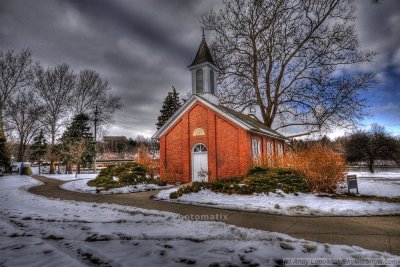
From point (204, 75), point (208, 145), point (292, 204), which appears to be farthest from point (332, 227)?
point (204, 75)

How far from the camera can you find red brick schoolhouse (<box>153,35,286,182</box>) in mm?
15172

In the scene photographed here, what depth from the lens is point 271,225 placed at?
627 centimetres

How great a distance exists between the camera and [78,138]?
1198 inches

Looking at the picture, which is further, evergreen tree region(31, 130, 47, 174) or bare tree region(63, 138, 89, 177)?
evergreen tree region(31, 130, 47, 174)

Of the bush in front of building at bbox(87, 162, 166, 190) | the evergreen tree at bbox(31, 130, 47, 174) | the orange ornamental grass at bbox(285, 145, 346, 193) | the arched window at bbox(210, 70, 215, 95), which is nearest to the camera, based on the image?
the orange ornamental grass at bbox(285, 145, 346, 193)

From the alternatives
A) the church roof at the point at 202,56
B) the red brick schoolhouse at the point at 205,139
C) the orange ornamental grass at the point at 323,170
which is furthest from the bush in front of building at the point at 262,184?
the church roof at the point at 202,56

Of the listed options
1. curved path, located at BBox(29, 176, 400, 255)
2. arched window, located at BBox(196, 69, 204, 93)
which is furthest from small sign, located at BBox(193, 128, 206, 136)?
curved path, located at BBox(29, 176, 400, 255)

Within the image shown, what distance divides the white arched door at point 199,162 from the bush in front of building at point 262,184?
4.25 metres

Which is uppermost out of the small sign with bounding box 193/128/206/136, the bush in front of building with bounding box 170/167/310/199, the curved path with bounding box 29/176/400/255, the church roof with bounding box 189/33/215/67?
the church roof with bounding box 189/33/215/67

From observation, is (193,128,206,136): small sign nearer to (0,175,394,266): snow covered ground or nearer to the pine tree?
(0,175,394,266): snow covered ground

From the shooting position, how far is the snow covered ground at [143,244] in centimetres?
363

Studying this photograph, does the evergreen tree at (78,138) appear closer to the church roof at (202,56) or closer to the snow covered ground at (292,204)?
the church roof at (202,56)

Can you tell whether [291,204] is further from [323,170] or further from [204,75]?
[204,75]

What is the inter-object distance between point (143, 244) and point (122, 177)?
10.4m
